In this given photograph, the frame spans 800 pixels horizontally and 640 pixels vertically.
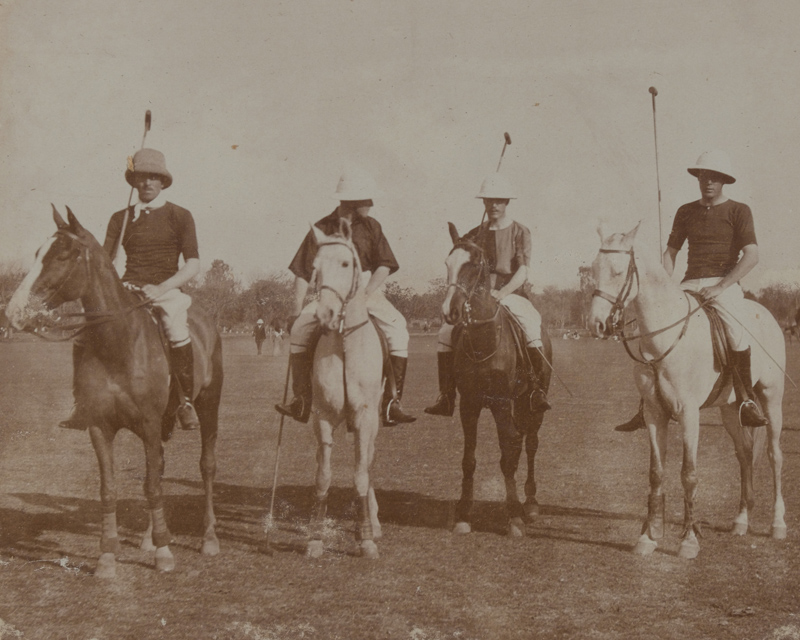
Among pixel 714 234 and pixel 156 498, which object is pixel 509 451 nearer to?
pixel 714 234

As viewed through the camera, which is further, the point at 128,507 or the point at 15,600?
the point at 128,507

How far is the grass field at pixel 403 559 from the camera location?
599 centimetres

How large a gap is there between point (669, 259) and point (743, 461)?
216 centimetres

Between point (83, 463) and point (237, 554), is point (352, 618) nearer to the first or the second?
point (237, 554)

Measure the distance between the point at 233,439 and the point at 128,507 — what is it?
17.5 ft

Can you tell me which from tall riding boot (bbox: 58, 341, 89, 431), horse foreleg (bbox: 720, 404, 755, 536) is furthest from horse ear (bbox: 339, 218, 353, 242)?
horse foreleg (bbox: 720, 404, 755, 536)

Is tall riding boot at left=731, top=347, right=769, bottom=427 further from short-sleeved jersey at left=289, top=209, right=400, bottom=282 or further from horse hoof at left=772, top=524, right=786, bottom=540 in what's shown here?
short-sleeved jersey at left=289, top=209, right=400, bottom=282

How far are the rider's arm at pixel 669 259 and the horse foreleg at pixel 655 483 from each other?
5.04ft

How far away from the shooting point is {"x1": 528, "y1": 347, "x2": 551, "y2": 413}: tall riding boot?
879cm

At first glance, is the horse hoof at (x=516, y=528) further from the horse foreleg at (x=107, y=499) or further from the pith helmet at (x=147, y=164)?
the pith helmet at (x=147, y=164)

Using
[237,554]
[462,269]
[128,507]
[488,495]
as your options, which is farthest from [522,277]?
[128,507]

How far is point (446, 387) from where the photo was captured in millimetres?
8773

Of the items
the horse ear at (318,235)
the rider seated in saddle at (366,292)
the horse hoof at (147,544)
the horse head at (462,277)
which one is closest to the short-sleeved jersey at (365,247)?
the rider seated in saddle at (366,292)

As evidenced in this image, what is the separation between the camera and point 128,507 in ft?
31.9
